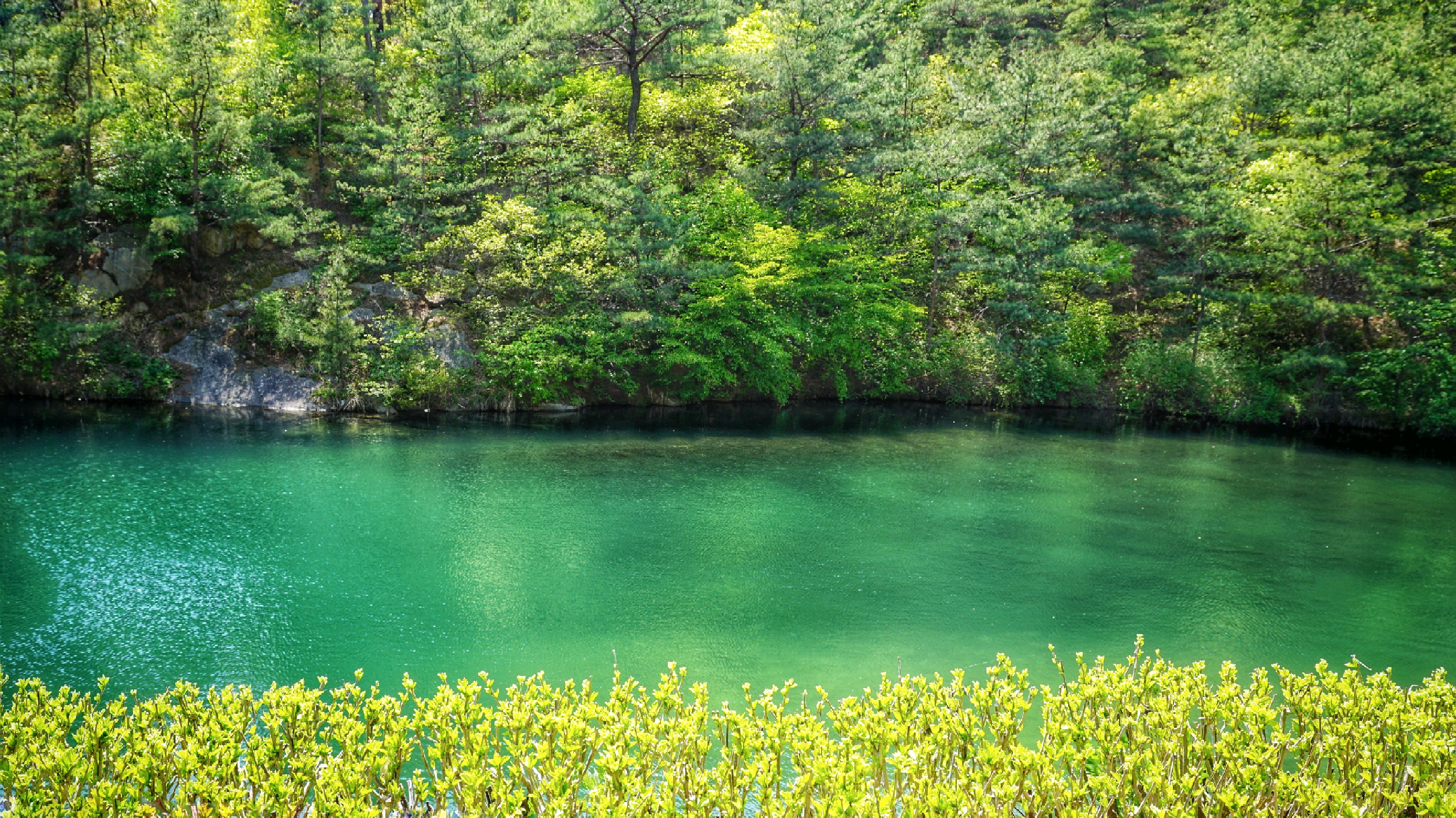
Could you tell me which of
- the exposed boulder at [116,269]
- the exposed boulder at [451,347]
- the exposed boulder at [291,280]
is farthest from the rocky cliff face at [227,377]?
the exposed boulder at [451,347]

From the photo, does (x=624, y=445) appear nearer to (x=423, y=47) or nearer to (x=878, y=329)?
(x=878, y=329)

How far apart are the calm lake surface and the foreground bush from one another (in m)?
2.58

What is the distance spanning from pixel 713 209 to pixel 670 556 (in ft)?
39.7

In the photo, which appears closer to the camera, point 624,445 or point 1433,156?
point 624,445

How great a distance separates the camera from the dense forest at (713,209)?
55.8 feet

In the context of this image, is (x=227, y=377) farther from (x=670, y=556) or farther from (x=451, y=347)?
(x=670, y=556)

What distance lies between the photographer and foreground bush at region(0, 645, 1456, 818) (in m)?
2.83

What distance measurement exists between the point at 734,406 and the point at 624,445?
5790mm

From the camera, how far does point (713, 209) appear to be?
19234 millimetres

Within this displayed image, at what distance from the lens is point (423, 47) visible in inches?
754

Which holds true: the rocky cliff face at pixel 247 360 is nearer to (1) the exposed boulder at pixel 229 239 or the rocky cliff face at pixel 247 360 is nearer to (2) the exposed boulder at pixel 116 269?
(1) the exposed boulder at pixel 229 239

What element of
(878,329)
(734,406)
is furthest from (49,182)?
(878,329)

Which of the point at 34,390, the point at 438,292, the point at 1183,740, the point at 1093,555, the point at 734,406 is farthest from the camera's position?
the point at 734,406

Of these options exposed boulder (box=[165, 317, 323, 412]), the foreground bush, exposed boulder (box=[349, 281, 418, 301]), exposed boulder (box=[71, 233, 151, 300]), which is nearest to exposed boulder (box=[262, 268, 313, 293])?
exposed boulder (box=[349, 281, 418, 301])
